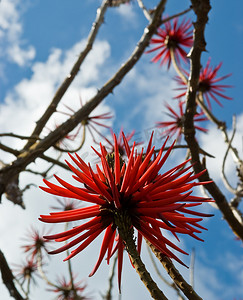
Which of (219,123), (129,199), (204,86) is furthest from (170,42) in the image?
(129,199)

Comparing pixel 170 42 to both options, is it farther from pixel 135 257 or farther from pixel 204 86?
pixel 135 257

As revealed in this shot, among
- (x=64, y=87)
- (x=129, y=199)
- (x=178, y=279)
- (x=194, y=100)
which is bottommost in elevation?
(x=178, y=279)

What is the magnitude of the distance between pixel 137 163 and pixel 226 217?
5.21 feet

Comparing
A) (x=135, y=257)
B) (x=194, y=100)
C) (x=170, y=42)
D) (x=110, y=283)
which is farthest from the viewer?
(x=170, y=42)

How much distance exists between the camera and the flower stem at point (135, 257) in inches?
22.9

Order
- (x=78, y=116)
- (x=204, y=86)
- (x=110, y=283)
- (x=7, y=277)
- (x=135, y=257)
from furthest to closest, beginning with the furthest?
(x=204, y=86) < (x=110, y=283) < (x=78, y=116) < (x=7, y=277) < (x=135, y=257)

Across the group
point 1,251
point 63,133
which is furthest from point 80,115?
point 1,251

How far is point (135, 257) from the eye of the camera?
645mm

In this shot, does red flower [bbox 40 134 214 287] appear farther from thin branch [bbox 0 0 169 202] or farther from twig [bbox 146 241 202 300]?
thin branch [bbox 0 0 169 202]

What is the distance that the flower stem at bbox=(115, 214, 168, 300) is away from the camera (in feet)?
1.91

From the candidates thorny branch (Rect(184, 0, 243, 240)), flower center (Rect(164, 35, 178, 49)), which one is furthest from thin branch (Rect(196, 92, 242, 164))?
flower center (Rect(164, 35, 178, 49))

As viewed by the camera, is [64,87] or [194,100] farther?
[64,87]

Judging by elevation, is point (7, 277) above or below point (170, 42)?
below

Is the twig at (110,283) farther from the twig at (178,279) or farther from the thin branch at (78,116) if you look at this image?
the twig at (178,279)
